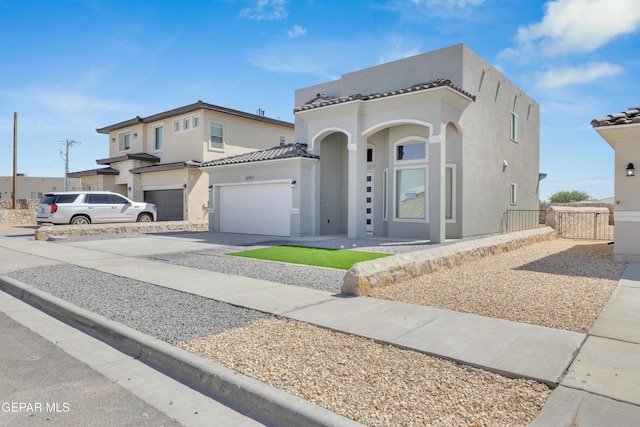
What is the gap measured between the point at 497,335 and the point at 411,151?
11981 mm

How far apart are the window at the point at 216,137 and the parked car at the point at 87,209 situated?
527 cm

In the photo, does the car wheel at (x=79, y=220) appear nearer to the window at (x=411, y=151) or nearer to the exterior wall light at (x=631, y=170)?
the window at (x=411, y=151)

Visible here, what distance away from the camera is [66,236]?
1745 cm

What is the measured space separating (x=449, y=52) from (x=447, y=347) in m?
13.7

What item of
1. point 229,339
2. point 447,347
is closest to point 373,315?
point 447,347

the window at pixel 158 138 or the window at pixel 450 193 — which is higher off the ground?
the window at pixel 158 138

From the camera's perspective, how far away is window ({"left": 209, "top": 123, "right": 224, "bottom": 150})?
24.9 meters

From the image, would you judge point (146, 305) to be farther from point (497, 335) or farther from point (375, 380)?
point (497, 335)

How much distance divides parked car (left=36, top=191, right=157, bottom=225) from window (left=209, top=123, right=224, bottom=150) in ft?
17.3

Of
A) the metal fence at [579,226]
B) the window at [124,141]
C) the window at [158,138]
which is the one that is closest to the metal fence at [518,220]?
the metal fence at [579,226]

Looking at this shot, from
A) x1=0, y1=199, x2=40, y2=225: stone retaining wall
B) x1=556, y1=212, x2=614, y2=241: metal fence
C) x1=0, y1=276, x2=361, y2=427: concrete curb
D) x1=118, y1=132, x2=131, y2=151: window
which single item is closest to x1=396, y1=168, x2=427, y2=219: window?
x1=556, y1=212, x2=614, y2=241: metal fence

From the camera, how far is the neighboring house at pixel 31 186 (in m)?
60.8

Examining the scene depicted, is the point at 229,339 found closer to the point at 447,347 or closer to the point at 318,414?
the point at 318,414

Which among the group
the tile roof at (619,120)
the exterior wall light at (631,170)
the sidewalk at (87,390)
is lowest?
the sidewalk at (87,390)
